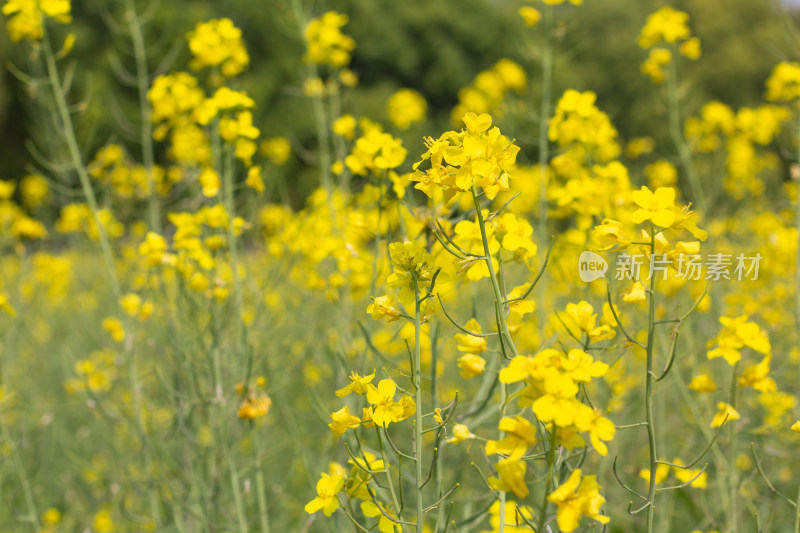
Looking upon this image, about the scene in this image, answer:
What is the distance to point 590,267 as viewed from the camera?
1.73 m

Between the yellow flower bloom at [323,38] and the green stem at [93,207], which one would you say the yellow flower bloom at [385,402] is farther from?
the yellow flower bloom at [323,38]

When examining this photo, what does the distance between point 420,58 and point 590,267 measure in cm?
1812

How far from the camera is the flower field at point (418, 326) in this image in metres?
1.08

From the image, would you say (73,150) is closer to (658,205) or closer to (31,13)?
(31,13)

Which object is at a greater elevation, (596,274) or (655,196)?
(655,196)

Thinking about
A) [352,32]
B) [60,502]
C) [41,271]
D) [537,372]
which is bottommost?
[60,502]

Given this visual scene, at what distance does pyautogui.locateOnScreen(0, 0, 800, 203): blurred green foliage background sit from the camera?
14.3 m

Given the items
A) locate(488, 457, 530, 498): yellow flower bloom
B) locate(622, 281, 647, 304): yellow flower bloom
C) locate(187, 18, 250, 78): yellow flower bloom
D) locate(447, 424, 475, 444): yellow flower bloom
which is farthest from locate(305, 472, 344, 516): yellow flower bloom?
locate(187, 18, 250, 78): yellow flower bloom

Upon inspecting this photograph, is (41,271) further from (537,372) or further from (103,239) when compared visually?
(537,372)

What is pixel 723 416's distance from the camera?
4.51 feet

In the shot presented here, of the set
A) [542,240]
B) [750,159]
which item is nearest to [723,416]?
[542,240]

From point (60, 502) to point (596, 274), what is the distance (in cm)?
322

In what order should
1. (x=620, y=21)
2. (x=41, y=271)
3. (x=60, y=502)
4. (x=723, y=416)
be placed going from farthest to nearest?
(x=620, y=21) < (x=41, y=271) < (x=60, y=502) < (x=723, y=416)

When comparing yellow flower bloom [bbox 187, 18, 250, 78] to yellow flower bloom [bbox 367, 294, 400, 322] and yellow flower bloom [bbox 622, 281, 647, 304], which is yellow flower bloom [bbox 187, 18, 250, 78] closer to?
yellow flower bloom [bbox 367, 294, 400, 322]
